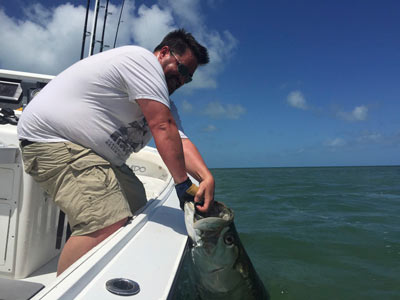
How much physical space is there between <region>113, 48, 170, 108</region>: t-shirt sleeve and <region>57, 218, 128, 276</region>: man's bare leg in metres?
0.82

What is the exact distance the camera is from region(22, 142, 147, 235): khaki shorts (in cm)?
184

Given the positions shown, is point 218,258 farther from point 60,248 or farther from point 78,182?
point 60,248

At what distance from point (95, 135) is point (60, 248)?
1.15 meters

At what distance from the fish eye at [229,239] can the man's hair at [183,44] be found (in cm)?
Result: 127

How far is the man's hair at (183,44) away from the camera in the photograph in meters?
2.18

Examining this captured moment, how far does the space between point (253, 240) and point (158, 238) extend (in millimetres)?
3374

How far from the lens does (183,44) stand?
217 cm

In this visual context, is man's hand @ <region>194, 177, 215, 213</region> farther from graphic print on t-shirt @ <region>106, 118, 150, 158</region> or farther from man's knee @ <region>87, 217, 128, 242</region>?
graphic print on t-shirt @ <region>106, 118, 150, 158</region>

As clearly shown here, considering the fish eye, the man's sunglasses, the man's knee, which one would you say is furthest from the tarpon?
the man's sunglasses

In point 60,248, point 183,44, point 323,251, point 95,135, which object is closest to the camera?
point 95,135

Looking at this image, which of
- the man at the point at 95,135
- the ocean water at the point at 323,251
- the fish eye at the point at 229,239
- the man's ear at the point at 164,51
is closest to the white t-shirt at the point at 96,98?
the man at the point at 95,135

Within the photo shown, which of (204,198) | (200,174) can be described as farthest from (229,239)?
(200,174)

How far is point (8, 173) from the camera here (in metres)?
2.19

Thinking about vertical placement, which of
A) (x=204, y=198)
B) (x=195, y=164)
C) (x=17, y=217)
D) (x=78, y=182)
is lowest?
(x=17, y=217)
